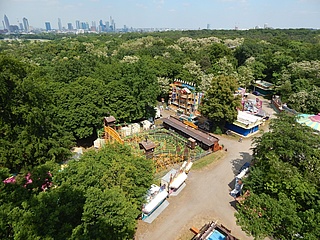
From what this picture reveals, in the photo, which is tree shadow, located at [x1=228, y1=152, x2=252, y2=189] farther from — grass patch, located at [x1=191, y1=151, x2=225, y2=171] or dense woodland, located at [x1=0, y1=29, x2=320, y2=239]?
dense woodland, located at [x1=0, y1=29, x2=320, y2=239]

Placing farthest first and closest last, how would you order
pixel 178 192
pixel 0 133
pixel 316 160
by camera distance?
1. pixel 178 192
2. pixel 0 133
3. pixel 316 160

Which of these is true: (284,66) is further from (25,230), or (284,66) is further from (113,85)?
(25,230)

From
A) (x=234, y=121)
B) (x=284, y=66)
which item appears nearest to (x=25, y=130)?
(x=234, y=121)

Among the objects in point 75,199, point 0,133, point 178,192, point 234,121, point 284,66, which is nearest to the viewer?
point 75,199

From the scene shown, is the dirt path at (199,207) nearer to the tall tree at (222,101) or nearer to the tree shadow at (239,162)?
the tree shadow at (239,162)

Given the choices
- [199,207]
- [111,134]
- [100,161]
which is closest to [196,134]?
[111,134]

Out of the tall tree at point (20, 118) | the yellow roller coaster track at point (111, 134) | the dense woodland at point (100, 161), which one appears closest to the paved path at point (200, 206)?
the dense woodland at point (100, 161)

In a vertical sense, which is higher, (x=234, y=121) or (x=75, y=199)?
(x=75, y=199)

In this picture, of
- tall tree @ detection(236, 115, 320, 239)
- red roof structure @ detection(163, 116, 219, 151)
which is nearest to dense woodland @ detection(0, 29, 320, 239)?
tall tree @ detection(236, 115, 320, 239)

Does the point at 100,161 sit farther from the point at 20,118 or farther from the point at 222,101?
the point at 222,101

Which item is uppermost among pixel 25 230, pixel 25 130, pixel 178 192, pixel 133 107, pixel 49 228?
pixel 25 230
